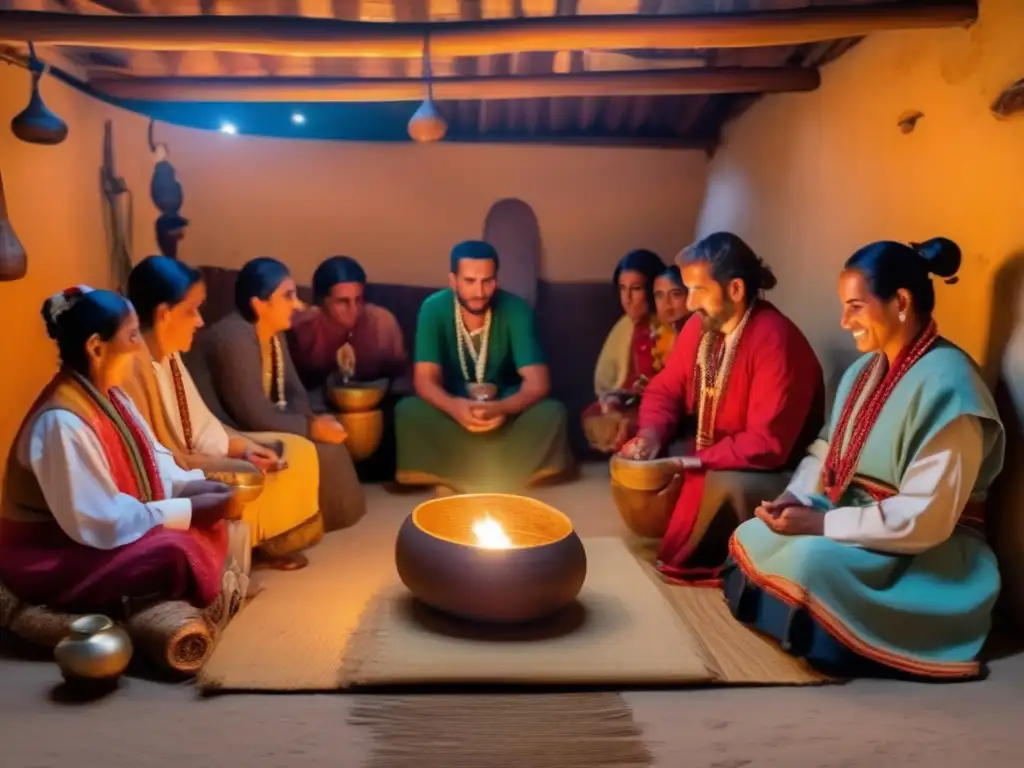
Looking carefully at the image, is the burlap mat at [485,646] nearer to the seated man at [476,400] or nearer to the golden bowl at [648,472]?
the golden bowl at [648,472]

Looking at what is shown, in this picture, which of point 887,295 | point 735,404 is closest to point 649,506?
point 735,404

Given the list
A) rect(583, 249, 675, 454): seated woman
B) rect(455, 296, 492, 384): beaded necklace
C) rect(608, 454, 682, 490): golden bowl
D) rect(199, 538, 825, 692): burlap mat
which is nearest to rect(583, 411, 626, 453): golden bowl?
rect(583, 249, 675, 454): seated woman

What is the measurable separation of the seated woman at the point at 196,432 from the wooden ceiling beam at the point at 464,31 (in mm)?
758

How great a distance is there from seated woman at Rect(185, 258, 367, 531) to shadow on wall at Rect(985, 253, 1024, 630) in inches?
99.0

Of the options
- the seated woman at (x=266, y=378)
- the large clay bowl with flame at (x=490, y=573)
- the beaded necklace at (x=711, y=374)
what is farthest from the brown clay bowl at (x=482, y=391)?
the large clay bowl with flame at (x=490, y=573)

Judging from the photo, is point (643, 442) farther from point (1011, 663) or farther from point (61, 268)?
point (61, 268)

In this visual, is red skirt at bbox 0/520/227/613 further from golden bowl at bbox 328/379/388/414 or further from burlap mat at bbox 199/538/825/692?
golden bowl at bbox 328/379/388/414

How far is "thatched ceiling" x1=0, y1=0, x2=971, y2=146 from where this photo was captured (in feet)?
10.1

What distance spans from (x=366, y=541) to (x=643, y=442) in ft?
3.97

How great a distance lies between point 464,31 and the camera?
3.10 m

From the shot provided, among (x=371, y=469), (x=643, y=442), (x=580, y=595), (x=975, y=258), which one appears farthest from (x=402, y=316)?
(x=975, y=258)

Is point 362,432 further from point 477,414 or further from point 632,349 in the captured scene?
point 632,349

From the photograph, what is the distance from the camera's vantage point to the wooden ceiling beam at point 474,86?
4.17 meters

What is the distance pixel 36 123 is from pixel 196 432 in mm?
1169
